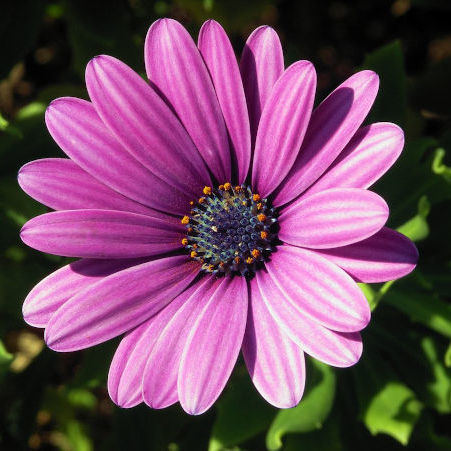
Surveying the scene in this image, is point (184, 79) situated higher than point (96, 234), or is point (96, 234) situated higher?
point (184, 79)

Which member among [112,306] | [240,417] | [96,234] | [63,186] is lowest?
[240,417]

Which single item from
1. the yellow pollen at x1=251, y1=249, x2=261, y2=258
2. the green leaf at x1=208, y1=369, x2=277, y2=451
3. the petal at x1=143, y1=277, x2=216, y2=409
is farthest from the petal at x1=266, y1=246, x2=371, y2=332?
the green leaf at x1=208, y1=369, x2=277, y2=451

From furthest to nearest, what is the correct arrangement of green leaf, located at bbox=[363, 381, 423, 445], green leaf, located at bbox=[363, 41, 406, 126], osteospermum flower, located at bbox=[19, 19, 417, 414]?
green leaf, located at bbox=[363, 41, 406, 126]
green leaf, located at bbox=[363, 381, 423, 445]
osteospermum flower, located at bbox=[19, 19, 417, 414]

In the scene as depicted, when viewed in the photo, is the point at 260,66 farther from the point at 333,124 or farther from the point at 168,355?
the point at 168,355

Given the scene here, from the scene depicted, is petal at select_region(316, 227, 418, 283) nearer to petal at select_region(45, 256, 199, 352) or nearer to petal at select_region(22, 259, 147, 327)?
petal at select_region(45, 256, 199, 352)

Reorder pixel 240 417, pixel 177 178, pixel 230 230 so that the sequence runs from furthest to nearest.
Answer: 1. pixel 240 417
2. pixel 230 230
3. pixel 177 178

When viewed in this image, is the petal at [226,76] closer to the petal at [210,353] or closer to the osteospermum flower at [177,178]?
the osteospermum flower at [177,178]

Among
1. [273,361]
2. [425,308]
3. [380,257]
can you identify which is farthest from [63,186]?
[425,308]

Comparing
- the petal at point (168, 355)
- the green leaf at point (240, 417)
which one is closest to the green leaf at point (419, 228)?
the petal at point (168, 355)
